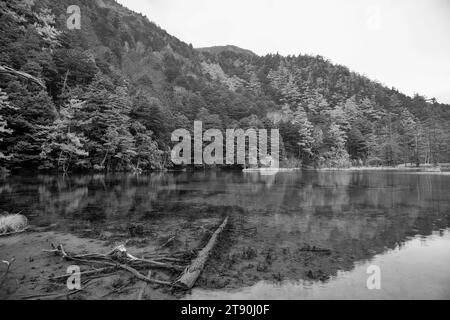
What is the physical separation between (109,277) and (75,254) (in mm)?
1848

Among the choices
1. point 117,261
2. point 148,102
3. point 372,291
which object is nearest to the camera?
point 372,291

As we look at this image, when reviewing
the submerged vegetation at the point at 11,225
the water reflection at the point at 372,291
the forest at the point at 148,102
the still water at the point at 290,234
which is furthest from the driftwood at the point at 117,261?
the forest at the point at 148,102

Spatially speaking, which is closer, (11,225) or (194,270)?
(194,270)

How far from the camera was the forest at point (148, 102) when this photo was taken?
95.6 feet

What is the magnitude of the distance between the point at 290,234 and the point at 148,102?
121 ft

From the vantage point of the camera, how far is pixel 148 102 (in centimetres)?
4156

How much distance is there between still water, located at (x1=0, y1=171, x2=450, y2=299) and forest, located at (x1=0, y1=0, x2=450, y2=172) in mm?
5014

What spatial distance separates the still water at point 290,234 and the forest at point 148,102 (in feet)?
16.5

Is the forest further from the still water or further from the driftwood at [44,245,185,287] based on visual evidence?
the still water

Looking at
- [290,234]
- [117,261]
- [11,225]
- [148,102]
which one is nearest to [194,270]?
[117,261]

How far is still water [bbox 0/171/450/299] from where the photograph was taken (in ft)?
16.8

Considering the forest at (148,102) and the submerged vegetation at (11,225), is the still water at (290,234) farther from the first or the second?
the forest at (148,102)

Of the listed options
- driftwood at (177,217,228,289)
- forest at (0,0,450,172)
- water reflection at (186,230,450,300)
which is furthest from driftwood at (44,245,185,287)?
forest at (0,0,450,172)

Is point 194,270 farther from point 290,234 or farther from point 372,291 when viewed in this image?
point 290,234
